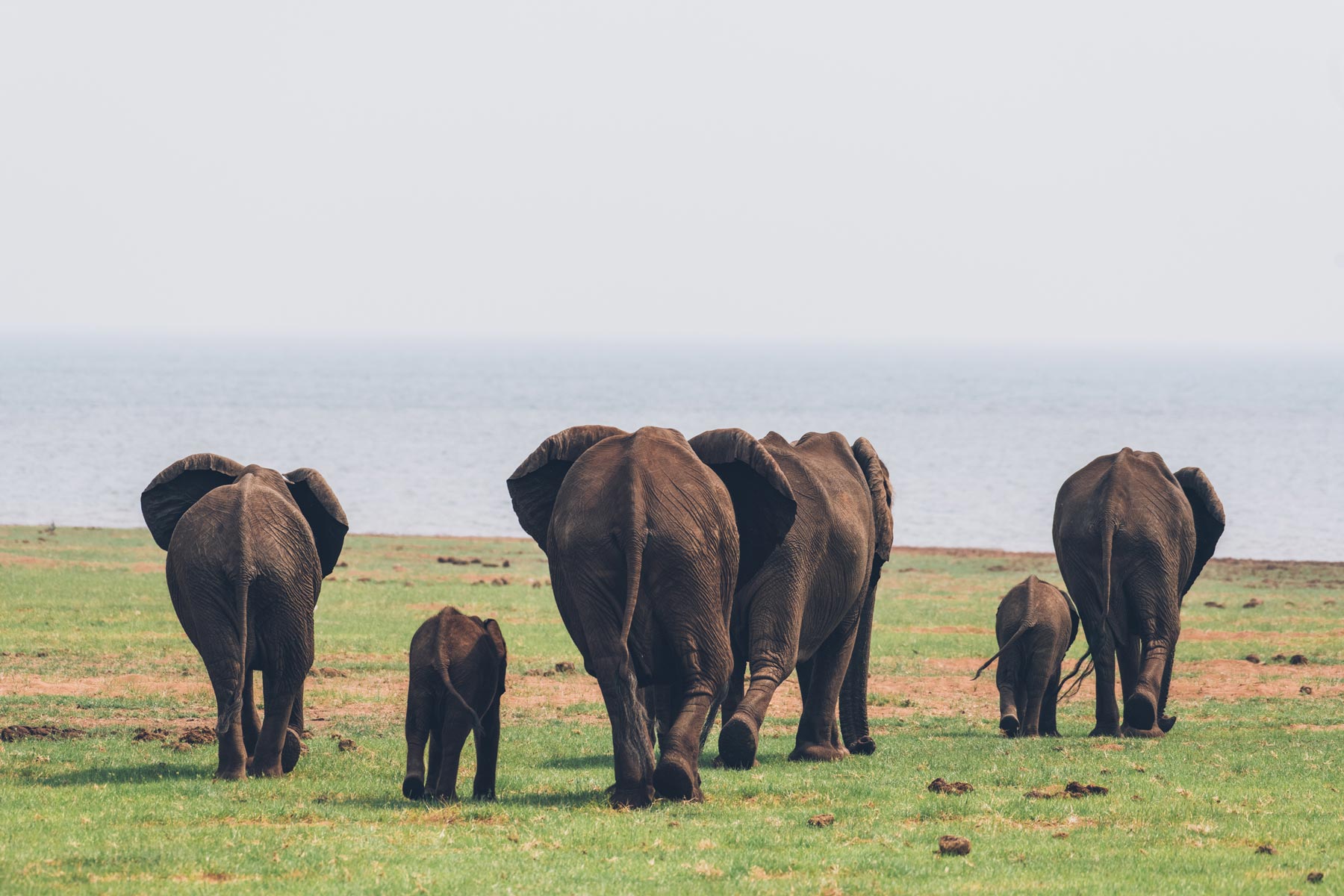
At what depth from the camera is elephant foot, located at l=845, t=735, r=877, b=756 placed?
53.9 ft

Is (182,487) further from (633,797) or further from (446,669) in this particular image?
(633,797)

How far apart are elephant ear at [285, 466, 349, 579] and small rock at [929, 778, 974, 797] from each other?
5956 millimetres

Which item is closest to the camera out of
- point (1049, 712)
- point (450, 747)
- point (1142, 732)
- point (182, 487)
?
point (450, 747)

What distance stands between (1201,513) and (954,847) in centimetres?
1023

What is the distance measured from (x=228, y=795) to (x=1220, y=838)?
7.62 meters

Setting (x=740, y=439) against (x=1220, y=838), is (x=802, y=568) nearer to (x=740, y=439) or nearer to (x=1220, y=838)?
(x=740, y=439)

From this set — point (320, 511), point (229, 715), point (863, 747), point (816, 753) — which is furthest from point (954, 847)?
point (320, 511)

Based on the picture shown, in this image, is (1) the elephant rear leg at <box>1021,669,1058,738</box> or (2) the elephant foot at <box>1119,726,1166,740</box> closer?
(2) the elephant foot at <box>1119,726,1166,740</box>

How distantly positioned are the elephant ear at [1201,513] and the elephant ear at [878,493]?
4.41 metres

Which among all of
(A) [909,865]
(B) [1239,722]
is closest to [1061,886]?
(A) [909,865]

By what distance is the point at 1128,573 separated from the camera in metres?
18.1

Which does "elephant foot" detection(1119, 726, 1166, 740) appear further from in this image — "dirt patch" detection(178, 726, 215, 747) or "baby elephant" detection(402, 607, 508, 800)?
"dirt patch" detection(178, 726, 215, 747)

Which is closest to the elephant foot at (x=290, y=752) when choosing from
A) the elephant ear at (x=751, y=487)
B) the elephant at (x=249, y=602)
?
the elephant at (x=249, y=602)

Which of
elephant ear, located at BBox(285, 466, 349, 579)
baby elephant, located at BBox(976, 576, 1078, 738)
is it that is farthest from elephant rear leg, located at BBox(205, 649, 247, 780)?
baby elephant, located at BBox(976, 576, 1078, 738)
